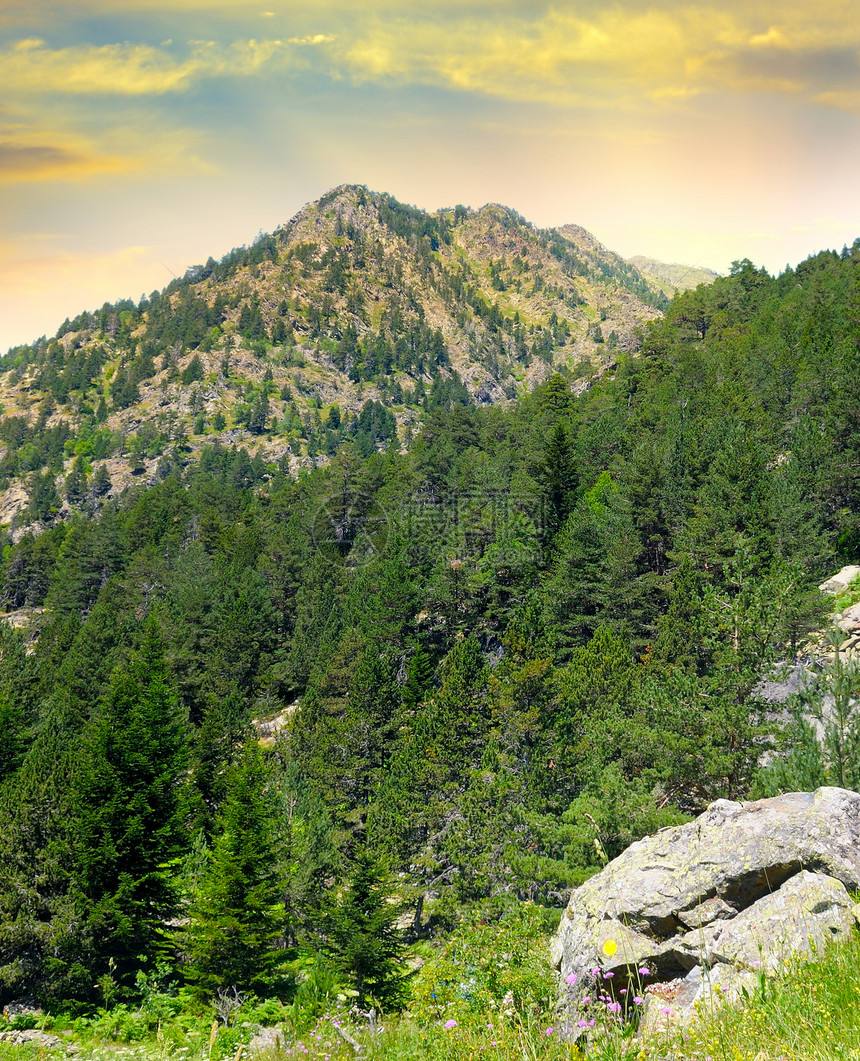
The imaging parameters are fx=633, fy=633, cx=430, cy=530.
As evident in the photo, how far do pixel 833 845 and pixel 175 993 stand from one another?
24.6m

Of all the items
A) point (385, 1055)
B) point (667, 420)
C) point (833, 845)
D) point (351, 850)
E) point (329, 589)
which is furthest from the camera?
point (329, 589)

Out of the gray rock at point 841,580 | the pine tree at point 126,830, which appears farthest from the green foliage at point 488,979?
the gray rock at point 841,580

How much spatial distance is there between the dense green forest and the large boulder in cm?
573

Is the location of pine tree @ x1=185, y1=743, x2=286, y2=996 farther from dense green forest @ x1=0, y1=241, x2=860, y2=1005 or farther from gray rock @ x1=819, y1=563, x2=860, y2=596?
gray rock @ x1=819, y1=563, x2=860, y2=596

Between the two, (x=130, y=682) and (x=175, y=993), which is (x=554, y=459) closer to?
(x=130, y=682)

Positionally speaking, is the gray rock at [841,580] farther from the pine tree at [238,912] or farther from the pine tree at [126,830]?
the pine tree at [126,830]

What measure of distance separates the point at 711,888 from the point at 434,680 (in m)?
38.8

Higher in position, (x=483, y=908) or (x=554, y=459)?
(x=554, y=459)

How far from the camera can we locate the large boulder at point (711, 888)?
891cm

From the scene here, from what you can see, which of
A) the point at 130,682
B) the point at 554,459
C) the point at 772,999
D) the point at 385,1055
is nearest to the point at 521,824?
the point at 130,682

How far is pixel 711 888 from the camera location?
10805 millimetres

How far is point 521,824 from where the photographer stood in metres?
28.7

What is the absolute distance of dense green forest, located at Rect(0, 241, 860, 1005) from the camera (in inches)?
931
